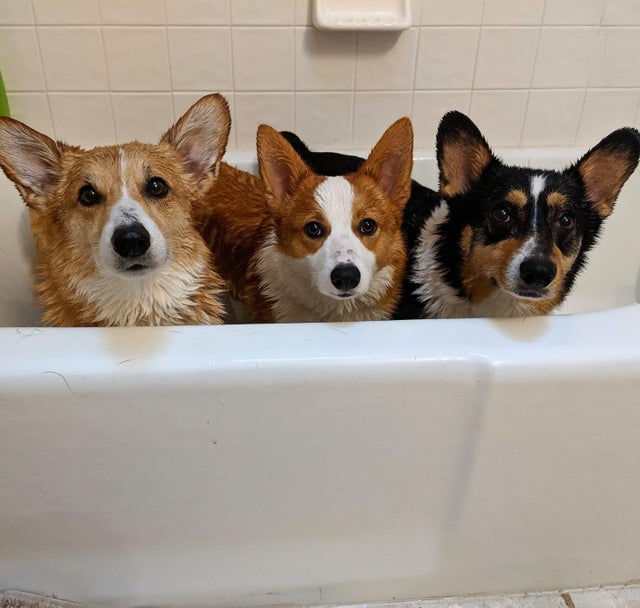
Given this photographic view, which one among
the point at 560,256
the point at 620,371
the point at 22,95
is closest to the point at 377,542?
the point at 620,371

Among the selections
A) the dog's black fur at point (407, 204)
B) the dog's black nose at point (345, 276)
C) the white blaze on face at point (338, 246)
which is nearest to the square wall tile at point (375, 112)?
the dog's black fur at point (407, 204)

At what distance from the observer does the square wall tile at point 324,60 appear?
177cm

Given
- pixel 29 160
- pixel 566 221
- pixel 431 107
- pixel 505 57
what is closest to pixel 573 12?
pixel 505 57

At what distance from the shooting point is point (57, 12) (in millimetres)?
1677

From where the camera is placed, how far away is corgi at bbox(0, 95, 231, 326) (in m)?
1.15

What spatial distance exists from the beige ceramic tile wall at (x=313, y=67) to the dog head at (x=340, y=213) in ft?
2.04

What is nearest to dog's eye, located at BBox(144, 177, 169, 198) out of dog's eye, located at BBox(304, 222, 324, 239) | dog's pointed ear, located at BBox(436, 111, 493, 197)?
dog's eye, located at BBox(304, 222, 324, 239)

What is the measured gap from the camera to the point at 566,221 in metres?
1.26

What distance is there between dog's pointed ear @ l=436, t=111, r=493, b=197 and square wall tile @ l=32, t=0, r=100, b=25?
1105 millimetres

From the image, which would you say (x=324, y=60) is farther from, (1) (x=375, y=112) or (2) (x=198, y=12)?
(2) (x=198, y=12)

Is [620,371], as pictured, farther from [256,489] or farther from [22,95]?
[22,95]

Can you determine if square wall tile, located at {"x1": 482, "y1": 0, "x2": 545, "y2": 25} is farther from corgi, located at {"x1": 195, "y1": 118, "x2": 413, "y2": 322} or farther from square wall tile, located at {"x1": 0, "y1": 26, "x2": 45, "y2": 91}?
square wall tile, located at {"x1": 0, "y1": 26, "x2": 45, "y2": 91}

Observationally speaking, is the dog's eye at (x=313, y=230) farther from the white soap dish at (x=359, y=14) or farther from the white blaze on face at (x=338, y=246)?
the white soap dish at (x=359, y=14)

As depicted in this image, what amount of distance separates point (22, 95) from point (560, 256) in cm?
166
